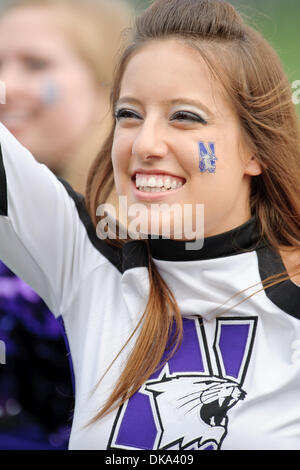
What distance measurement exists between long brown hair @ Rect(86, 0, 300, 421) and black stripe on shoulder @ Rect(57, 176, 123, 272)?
0.08m

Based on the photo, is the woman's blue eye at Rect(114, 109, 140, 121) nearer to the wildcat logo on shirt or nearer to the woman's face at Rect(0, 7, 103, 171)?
the wildcat logo on shirt

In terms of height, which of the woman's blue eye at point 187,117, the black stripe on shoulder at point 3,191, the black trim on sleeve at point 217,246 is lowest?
the black trim on sleeve at point 217,246

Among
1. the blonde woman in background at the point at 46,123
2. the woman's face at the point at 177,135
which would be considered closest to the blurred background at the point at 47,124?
the blonde woman in background at the point at 46,123

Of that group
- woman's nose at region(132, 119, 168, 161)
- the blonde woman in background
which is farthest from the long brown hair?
the blonde woman in background

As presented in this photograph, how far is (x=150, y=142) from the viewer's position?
1.05 metres

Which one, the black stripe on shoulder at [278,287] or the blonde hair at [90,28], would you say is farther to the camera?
the blonde hair at [90,28]

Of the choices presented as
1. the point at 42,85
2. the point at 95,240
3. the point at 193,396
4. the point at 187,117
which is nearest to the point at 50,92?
the point at 42,85

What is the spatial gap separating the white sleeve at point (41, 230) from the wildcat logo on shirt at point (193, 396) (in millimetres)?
259

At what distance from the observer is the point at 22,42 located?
1755 millimetres

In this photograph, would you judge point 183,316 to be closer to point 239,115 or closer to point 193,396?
point 193,396

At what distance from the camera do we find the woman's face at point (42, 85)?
1.77m

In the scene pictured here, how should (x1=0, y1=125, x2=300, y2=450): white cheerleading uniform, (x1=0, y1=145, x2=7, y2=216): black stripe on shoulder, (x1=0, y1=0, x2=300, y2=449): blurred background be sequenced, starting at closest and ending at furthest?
(x1=0, y1=125, x2=300, y2=450): white cheerleading uniform
(x1=0, y1=145, x2=7, y2=216): black stripe on shoulder
(x1=0, y1=0, x2=300, y2=449): blurred background

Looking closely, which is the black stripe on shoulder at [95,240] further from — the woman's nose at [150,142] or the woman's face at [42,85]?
the woman's face at [42,85]

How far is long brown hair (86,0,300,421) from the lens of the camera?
1.10 m
